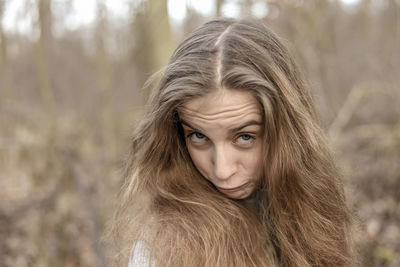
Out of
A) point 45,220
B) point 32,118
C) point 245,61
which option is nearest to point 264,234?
point 245,61

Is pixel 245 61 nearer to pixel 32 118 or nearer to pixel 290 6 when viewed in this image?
pixel 290 6

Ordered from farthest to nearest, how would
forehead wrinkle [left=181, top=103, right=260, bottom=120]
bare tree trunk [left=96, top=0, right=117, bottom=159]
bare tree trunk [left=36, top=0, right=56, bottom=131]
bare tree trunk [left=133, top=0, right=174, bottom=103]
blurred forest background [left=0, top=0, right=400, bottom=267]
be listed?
bare tree trunk [left=96, top=0, right=117, bottom=159], bare tree trunk [left=36, top=0, right=56, bottom=131], blurred forest background [left=0, top=0, right=400, bottom=267], bare tree trunk [left=133, top=0, right=174, bottom=103], forehead wrinkle [left=181, top=103, right=260, bottom=120]

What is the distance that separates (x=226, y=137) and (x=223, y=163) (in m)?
0.09

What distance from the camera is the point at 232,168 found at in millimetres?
1663

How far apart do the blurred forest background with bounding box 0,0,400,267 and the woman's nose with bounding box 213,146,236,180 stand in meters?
0.83

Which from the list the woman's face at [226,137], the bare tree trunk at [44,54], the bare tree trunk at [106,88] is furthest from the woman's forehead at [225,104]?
the bare tree trunk at [106,88]

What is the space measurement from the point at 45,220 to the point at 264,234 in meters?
3.65

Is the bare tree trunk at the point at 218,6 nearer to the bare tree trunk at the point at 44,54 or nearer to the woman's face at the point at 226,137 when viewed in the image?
the bare tree trunk at the point at 44,54

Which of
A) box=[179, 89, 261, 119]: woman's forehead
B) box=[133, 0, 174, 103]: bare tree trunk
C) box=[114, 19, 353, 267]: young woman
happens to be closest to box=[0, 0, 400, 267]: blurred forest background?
box=[133, 0, 174, 103]: bare tree trunk

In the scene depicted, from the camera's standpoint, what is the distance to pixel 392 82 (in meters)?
8.34

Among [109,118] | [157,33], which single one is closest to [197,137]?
[157,33]

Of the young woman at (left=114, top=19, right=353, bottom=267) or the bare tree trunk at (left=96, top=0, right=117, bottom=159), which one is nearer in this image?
the young woman at (left=114, top=19, right=353, bottom=267)

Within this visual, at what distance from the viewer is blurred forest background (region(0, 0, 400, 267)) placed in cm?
432

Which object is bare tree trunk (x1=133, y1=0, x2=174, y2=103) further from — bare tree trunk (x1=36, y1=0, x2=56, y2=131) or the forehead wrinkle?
bare tree trunk (x1=36, y1=0, x2=56, y2=131)
